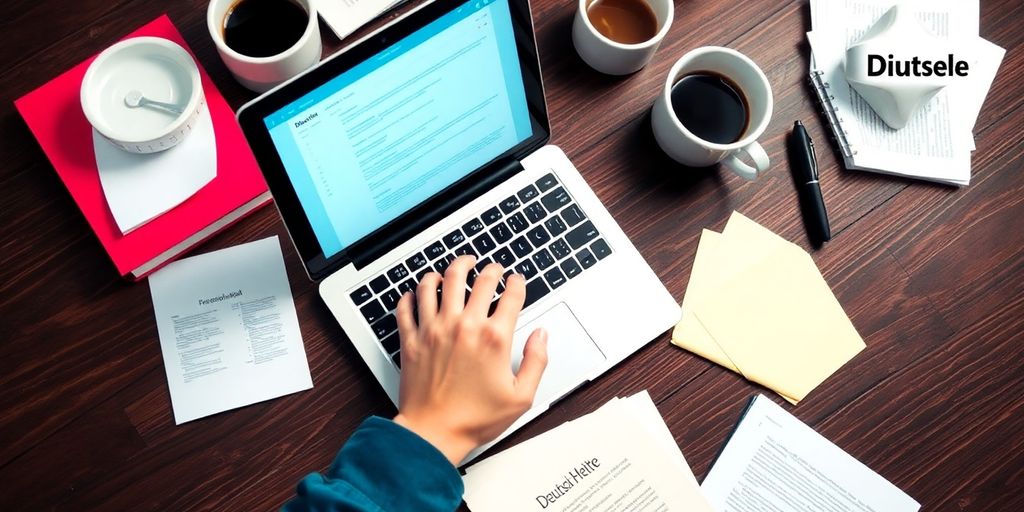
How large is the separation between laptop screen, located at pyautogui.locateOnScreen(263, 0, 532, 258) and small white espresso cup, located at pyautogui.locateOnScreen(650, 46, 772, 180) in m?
0.15

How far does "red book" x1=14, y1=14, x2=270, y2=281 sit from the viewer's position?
758mm

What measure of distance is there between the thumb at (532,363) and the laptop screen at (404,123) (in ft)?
0.59

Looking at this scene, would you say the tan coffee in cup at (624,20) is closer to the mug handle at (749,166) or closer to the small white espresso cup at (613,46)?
the small white espresso cup at (613,46)

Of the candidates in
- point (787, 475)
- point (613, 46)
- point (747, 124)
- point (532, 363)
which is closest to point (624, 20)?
point (613, 46)

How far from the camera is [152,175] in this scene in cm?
76

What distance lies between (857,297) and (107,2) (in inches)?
34.5

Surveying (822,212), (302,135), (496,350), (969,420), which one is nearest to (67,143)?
(302,135)

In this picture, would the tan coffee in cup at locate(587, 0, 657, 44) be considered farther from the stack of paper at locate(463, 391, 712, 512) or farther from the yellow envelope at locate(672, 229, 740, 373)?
the stack of paper at locate(463, 391, 712, 512)

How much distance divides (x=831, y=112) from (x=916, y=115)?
10 centimetres

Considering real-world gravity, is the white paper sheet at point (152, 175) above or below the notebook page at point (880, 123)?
above

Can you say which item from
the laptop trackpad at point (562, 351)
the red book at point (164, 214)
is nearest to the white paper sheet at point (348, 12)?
the red book at point (164, 214)

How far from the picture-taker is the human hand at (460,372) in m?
0.70

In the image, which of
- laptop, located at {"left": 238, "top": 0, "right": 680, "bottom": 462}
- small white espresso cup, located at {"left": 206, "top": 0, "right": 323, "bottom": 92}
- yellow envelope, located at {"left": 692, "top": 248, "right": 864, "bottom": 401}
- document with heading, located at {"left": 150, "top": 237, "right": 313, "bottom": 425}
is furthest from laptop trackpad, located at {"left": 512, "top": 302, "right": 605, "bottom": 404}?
small white espresso cup, located at {"left": 206, "top": 0, "right": 323, "bottom": 92}

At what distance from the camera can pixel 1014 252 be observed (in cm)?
88
